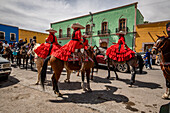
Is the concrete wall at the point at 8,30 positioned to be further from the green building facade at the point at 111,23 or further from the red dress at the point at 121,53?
the red dress at the point at 121,53

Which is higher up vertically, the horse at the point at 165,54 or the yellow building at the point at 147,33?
the yellow building at the point at 147,33

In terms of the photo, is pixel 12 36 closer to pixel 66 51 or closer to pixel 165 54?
pixel 66 51

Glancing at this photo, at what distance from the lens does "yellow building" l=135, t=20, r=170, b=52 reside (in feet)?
43.5

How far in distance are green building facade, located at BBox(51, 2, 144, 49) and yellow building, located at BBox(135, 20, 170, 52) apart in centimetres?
75

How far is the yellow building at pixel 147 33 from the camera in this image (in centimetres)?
1326

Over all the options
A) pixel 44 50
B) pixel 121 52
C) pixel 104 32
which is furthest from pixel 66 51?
pixel 104 32

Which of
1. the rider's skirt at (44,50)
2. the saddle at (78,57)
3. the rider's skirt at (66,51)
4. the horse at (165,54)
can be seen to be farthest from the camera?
the rider's skirt at (44,50)

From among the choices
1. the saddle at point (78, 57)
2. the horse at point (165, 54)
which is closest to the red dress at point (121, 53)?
the horse at point (165, 54)

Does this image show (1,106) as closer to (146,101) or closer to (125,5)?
(146,101)

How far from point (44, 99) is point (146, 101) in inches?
146

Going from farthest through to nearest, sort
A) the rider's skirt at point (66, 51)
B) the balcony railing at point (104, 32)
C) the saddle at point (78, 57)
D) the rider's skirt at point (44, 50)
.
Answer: the balcony railing at point (104, 32) < the rider's skirt at point (44, 50) < the saddle at point (78, 57) < the rider's skirt at point (66, 51)

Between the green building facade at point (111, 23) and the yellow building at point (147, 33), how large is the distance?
2.46 feet

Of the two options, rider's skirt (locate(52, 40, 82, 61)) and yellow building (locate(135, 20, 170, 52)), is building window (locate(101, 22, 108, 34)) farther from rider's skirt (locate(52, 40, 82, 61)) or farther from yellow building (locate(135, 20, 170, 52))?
rider's skirt (locate(52, 40, 82, 61))

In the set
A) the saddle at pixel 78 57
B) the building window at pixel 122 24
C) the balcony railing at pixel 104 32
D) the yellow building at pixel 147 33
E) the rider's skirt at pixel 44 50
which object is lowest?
the saddle at pixel 78 57
